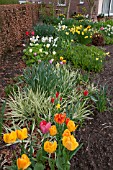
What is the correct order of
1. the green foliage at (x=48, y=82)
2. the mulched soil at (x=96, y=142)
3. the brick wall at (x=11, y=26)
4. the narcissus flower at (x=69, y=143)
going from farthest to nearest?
the brick wall at (x=11, y=26) < the green foliage at (x=48, y=82) < the mulched soil at (x=96, y=142) < the narcissus flower at (x=69, y=143)

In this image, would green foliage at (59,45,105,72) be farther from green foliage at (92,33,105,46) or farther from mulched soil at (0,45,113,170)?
green foliage at (92,33,105,46)

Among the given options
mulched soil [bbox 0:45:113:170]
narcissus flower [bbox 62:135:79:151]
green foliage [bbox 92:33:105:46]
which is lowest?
mulched soil [bbox 0:45:113:170]

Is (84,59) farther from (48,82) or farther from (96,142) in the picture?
(96,142)

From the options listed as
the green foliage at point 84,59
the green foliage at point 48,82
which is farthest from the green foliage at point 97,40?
the green foliage at point 48,82

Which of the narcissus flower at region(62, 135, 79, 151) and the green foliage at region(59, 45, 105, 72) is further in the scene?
the green foliage at region(59, 45, 105, 72)

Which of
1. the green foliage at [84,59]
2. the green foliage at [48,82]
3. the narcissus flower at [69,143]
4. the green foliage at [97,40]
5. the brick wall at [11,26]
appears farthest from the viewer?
the green foliage at [97,40]

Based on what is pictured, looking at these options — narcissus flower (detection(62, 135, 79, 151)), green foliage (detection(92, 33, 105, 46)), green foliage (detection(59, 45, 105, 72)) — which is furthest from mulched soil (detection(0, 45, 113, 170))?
green foliage (detection(92, 33, 105, 46))

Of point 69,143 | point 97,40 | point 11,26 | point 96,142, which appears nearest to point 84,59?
point 11,26

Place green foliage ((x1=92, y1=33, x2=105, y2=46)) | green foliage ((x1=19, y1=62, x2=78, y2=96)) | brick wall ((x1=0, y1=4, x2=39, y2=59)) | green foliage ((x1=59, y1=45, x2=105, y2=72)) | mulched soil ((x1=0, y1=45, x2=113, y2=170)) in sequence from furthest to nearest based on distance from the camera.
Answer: green foliage ((x1=92, y1=33, x2=105, y2=46)), brick wall ((x1=0, y1=4, x2=39, y2=59)), green foliage ((x1=59, y1=45, x2=105, y2=72)), green foliage ((x1=19, y1=62, x2=78, y2=96)), mulched soil ((x1=0, y1=45, x2=113, y2=170))

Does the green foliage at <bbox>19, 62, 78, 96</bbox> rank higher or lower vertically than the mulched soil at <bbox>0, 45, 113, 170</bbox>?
higher

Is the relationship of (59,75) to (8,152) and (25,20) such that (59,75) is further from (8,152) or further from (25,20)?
(25,20)

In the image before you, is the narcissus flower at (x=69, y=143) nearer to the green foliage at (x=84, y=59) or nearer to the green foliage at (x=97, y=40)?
the green foliage at (x=84, y=59)

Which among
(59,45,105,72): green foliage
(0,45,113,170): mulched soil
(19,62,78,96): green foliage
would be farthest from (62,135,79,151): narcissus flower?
(59,45,105,72): green foliage

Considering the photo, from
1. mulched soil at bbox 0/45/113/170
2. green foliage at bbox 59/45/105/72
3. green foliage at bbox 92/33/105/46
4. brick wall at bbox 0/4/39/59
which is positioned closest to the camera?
mulched soil at bbox 0/45/113/170
